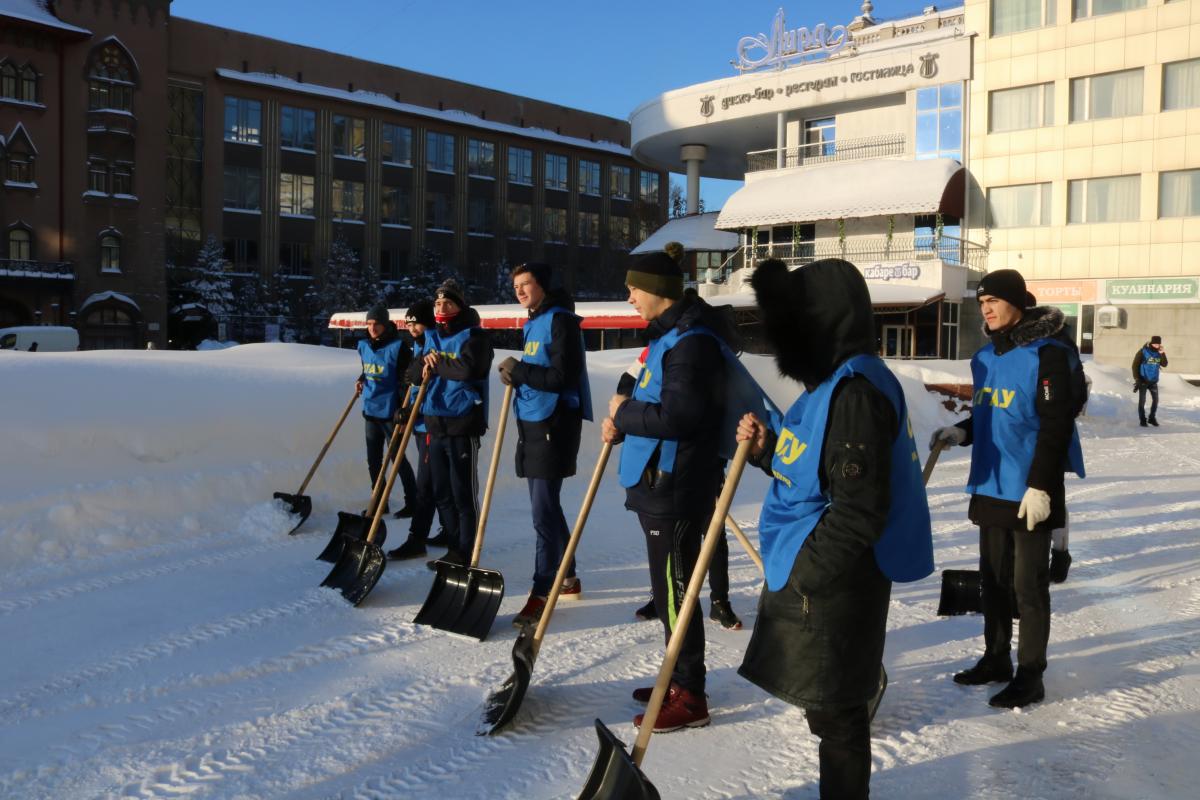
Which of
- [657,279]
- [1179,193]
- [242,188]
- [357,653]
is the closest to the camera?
[657,279]

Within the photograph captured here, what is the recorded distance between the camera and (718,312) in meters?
3.97

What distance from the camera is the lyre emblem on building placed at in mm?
32438

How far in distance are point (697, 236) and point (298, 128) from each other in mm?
23410

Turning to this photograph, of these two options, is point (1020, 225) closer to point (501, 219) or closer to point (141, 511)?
point (141, 511)

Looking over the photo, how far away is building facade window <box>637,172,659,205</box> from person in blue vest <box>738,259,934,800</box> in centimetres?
6597

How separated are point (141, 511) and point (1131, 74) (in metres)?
31.4

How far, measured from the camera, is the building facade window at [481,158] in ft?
190

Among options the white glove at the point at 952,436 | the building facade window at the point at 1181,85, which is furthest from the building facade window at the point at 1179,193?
the white glove at the point at 952,436

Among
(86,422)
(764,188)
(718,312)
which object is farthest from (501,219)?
(718,312)

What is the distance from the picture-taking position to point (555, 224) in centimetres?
6281

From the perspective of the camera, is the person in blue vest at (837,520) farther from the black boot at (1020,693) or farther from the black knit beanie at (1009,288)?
the black knit beanie at (1009,288)

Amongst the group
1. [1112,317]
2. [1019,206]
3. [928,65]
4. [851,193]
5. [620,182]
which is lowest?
[1112,317]

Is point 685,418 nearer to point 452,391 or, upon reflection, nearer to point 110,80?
point 452,391

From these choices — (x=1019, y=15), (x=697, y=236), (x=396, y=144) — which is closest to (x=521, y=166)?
(x=396, y=144)
